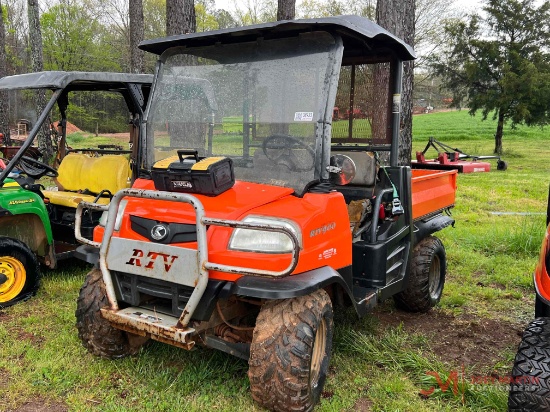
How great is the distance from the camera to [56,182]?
6.05 meters

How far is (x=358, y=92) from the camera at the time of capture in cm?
404

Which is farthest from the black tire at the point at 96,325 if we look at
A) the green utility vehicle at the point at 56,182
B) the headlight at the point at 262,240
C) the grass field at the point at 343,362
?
the green utility vehicle at the point at 56,182

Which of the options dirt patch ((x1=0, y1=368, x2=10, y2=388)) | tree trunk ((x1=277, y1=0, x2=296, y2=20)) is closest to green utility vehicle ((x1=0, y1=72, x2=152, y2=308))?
dirt patch ((x1=0, y1=368, x2=10, y2=388))

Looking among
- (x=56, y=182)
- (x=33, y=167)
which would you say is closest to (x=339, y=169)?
(x=33, y=167)

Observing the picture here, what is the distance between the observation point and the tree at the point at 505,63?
59.0 ft

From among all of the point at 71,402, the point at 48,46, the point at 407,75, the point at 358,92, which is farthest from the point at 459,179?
the point at 48,46

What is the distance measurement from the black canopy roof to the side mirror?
74 centimetres

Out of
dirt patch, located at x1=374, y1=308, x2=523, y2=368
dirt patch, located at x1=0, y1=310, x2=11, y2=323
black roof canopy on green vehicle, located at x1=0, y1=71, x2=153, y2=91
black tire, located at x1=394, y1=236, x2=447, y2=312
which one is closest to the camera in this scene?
dirt patch, located at x1=374, y1=308, x2=523, y2=368

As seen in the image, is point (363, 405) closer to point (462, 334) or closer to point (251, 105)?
point (462, 334)

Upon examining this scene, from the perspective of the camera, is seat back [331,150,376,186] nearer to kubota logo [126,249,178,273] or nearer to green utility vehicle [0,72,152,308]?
kubota logo [126,249,178,273]

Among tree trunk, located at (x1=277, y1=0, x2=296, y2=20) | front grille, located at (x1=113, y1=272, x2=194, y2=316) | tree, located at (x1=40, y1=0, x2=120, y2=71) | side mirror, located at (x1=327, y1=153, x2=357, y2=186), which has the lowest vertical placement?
front grille, located at (x1=113, y1=272, x2=194, y2=316)

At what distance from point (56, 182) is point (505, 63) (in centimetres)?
1716

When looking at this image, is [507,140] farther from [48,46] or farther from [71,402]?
[71,402]

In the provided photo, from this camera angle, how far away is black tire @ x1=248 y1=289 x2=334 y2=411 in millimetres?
2656
